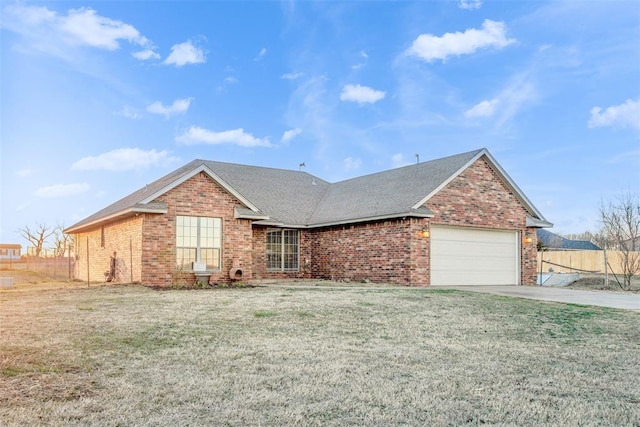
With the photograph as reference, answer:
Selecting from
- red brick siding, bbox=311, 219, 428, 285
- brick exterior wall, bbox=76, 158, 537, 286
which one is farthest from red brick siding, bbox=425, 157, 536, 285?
red brick siding, bbox=311, 219, 428, 285

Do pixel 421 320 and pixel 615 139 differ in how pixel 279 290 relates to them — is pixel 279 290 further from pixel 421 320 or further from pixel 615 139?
pixel 615 139

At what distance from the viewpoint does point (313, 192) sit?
27.7m

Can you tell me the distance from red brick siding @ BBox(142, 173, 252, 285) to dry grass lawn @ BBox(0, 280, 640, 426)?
4.69 meters

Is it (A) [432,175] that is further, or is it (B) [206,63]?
(A) [432,175]

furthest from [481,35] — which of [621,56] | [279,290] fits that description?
[279,290]

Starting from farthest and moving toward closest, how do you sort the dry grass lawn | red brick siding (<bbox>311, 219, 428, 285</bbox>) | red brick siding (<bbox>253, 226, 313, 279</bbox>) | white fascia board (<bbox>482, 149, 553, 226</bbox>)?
red brick siding (<bbox>253, 226, 313, 279</bbox>)
white fascia board (<bbox>482, 149, 553, 226</bbox>)
red brick siding (<bbox>311, 219, 428, 285</bbox>)
the dry grass lawn

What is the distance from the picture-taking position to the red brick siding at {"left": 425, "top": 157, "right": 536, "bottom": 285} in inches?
815

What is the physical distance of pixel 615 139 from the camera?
22.2 metres

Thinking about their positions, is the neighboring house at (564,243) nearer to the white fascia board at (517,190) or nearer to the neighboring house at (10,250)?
the white fascia board at (517,190)

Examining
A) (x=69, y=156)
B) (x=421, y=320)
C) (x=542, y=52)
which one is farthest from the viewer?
(x=542, y=52)

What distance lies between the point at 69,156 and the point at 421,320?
1081 centimetres

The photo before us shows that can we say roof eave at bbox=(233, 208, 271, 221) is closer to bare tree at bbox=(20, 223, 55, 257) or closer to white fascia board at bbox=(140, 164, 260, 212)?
white fascia board at bbox=(140, 164, 260, 212)

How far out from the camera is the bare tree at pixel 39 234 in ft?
175

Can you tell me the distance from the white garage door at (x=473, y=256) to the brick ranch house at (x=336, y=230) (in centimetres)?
4
